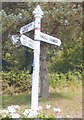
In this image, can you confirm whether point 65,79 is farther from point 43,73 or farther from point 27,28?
point 27,28

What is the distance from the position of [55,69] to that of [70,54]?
18cm

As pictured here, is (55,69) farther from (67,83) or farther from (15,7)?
(15,7)

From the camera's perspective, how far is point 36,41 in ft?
11.2

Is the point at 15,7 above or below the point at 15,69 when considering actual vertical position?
above

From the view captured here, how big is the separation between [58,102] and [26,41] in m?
0.58

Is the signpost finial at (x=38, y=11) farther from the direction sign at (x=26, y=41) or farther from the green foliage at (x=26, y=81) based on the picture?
the green foliage at (x=26, y=81)

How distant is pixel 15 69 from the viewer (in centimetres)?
346

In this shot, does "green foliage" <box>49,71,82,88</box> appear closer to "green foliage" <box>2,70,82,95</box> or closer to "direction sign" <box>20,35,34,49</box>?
"green foliage" <box>2,70,82,95</box>

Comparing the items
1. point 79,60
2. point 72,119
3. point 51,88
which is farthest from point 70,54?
point 72,119

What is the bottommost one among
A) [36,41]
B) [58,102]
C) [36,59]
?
[58,102]

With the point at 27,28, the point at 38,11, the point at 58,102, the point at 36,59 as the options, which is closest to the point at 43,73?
the point at 36,59

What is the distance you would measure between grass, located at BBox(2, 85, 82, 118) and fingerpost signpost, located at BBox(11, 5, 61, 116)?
0.06 m

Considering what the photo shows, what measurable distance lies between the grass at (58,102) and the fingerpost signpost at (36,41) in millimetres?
55

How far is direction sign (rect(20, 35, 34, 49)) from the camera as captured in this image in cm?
342
